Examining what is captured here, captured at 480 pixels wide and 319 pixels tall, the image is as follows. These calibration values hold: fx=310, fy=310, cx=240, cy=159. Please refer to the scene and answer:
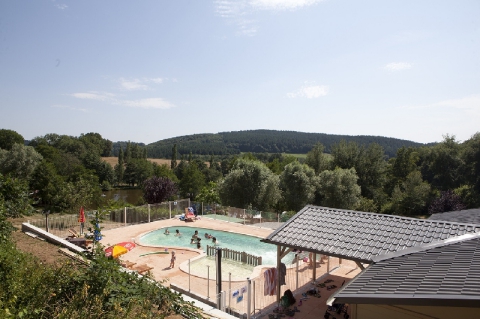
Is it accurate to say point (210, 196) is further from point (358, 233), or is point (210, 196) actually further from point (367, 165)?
point (358, 233)

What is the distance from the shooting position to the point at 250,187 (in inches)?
1302

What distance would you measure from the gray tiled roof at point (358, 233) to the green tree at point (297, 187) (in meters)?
24.4

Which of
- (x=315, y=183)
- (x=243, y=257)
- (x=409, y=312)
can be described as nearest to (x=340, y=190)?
(x=315, y=183)

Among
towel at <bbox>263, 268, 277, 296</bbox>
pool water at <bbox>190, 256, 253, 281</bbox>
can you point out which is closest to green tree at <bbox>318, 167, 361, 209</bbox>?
pool water at <bbox>190, 256, 253, 281</bbox>

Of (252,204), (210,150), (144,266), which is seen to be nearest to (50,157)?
(252,204)

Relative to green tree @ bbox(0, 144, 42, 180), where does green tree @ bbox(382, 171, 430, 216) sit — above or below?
below

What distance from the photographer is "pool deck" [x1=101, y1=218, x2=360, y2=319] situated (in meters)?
10.5

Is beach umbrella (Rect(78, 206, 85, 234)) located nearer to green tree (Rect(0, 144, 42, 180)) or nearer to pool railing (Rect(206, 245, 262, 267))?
pool railing (Rect(206, 245, 262, 267))

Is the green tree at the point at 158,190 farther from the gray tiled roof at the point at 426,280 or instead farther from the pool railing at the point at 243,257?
the gray tiled roof at the point at 426,280

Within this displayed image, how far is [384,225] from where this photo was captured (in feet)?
31.0

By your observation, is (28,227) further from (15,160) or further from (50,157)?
(50,157)

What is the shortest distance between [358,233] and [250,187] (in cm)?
2394

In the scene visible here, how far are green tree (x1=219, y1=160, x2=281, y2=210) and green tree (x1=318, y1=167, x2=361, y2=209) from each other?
6257 millimetres

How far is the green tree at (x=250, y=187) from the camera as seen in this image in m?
33.0
